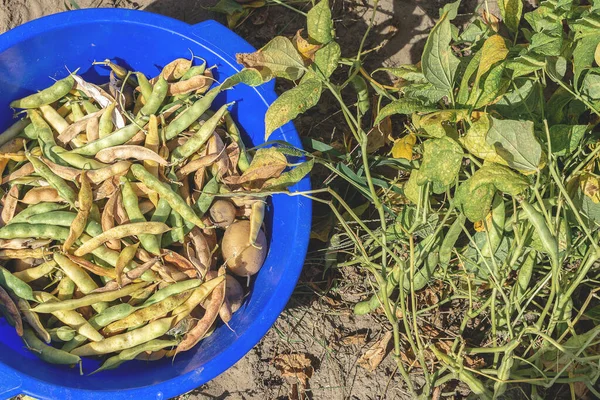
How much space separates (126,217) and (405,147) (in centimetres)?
104

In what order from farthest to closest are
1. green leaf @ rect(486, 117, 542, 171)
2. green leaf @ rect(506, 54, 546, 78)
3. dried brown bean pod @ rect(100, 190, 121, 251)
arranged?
dried brown bean pod @ rect(100, 190, 121, 251) → green leaf @ rect(506, 54, 546, 78) → green leaf @ rect(486, 117, 542, 171)

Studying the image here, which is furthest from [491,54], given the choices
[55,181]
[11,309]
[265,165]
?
[11,309]

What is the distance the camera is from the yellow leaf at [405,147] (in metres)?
2.28

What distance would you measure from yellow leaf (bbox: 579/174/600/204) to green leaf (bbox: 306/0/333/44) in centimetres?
98

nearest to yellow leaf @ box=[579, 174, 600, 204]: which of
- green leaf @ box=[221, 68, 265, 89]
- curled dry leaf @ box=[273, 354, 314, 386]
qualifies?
green leaf @ box=[221, 68, 265, 89]

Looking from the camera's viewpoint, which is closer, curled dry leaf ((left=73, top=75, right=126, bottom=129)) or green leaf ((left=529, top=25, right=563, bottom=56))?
green leaf ((left=529, top=25, right=563, bottom=56))

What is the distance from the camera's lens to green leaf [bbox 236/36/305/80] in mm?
1946

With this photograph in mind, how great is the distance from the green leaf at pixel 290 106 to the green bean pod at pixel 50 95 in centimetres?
79

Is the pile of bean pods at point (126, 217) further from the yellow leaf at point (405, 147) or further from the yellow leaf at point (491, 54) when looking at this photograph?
the yellow leaf at point (491, 54)

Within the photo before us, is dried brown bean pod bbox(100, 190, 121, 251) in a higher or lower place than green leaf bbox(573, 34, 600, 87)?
lower

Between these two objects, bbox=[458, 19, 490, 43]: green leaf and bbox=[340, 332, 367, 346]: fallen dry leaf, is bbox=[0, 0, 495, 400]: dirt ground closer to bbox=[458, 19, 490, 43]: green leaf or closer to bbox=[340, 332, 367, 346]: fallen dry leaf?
bbox=[340, 332, 367, 346]: fallen dry leaf

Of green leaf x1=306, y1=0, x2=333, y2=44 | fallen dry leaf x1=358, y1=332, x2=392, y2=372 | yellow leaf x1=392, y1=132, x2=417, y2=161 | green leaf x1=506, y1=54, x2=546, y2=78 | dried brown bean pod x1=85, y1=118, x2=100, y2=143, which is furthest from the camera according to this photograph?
fallen dry leaf x1=358, y1=332, x2=392, y2=372

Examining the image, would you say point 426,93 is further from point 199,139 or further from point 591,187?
point 199,139

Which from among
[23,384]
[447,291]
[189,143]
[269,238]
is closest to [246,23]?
[189,143]
